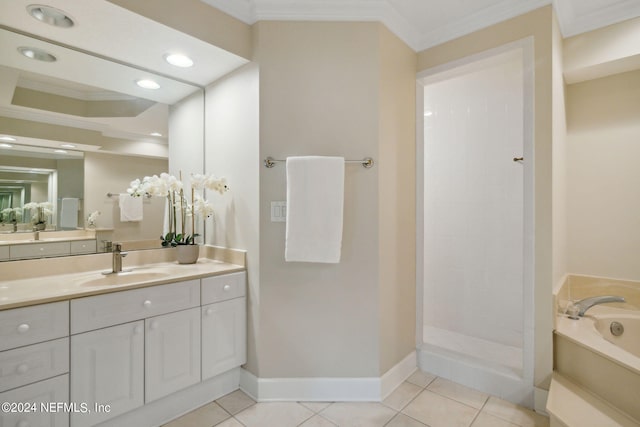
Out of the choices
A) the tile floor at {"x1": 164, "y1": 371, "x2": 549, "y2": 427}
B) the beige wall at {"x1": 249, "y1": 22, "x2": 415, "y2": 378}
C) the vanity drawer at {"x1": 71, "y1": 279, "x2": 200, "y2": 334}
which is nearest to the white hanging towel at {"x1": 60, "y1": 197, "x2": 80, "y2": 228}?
the vanity drawer at {"x1": 71, "y1": 279, "x2": 200, "y2": 334}

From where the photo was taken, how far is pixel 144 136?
2170 mm

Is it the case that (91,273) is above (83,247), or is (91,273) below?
below

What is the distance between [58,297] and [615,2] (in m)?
3.33

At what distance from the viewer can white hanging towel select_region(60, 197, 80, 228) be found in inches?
72.6

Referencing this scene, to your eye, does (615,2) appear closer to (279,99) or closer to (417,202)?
(417,202)

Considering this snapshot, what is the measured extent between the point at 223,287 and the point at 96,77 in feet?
5.15

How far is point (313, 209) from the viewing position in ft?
5.88

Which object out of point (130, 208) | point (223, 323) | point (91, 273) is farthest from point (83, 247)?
point (223, 323)

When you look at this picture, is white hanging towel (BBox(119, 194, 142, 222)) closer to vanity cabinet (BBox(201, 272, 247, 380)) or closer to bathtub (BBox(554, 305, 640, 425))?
vanity cabinet (BBox(201, 272, 247, 380))

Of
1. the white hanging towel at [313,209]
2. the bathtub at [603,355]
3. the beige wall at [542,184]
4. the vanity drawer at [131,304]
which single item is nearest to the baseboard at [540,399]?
the beige wall at [542,184]

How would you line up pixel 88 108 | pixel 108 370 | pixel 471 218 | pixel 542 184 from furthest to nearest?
1. pixel 471 218
2. pixel 88 108
3. pixel 542 184
4. pixel 108 370

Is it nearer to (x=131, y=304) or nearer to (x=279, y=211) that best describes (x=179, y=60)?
(x=279, y=211)

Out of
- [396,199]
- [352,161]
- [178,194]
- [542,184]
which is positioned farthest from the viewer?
[178,194]

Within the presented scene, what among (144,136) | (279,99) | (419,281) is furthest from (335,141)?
(144,136)
